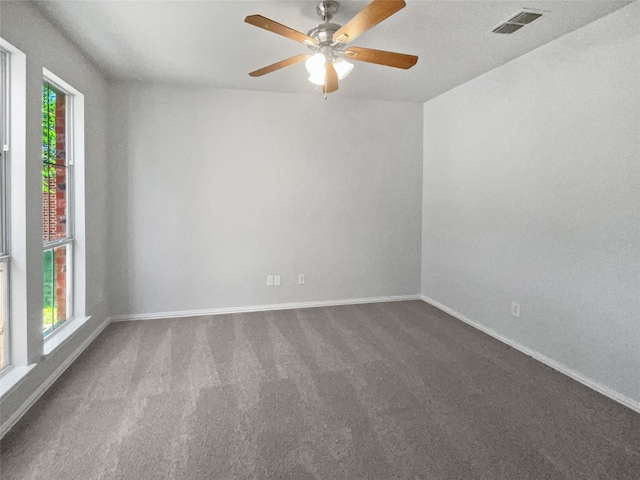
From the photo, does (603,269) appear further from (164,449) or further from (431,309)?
(164,449)

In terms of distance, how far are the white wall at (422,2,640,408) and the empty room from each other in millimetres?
17

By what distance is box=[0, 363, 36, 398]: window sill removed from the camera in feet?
6.39

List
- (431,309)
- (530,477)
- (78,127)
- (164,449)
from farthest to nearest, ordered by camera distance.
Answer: (431,309)
(78,127)
(164,449)
(530,477)

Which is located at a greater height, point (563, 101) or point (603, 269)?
point (563, 101)

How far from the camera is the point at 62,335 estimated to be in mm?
2697

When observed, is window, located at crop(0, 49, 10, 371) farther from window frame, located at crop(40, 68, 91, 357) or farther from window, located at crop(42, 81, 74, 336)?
window frame, located at crop(40, 68, 91, 357)

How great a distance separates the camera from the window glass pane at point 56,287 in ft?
8.80

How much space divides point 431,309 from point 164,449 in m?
3.21

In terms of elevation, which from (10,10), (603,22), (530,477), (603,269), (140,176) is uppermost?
(603,22)

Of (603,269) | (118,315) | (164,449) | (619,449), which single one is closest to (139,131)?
(118,315)

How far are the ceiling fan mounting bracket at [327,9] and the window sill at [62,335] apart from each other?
2857mm

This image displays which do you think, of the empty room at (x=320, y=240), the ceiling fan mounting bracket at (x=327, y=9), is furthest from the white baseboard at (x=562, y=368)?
the ceiling fan mounting bracket at (x=327, y=9)

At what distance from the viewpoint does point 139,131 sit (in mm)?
3705

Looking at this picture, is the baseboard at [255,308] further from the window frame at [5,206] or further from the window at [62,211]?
the window frame at [5,206]
